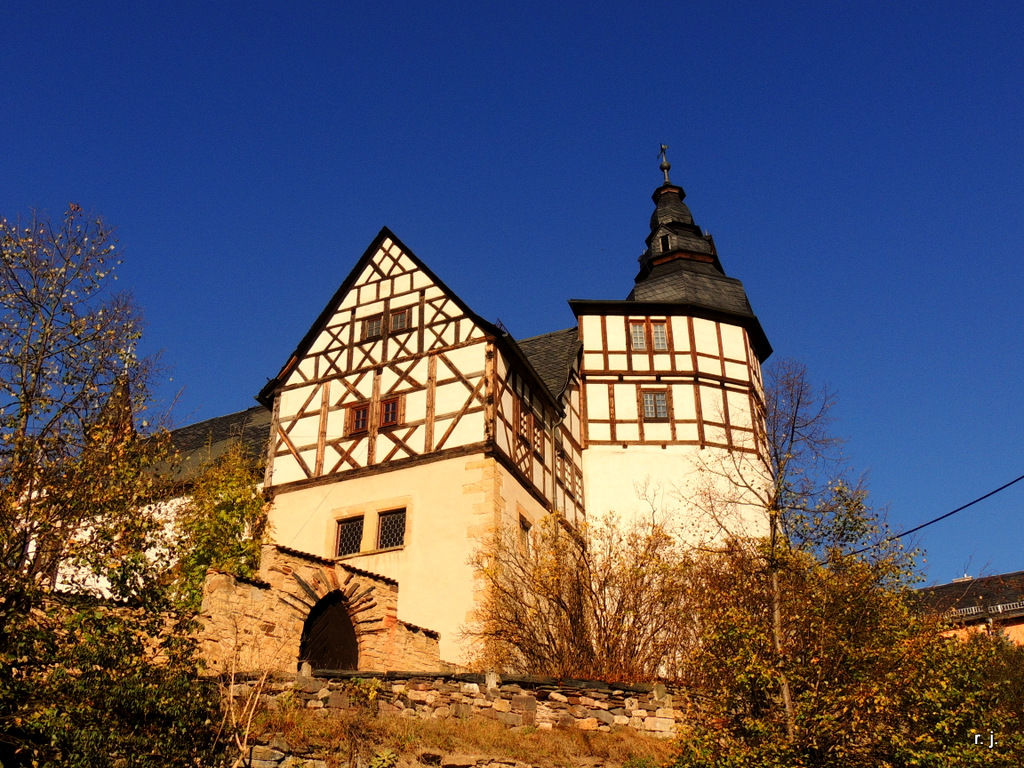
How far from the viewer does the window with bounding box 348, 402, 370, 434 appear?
2289 cm

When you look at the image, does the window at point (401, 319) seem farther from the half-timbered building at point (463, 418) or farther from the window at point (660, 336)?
the window at point (660, 336)

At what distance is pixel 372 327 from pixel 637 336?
826 centimetres

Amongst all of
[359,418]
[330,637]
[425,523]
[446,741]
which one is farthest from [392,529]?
[446,741]

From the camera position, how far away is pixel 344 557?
21.2 meters

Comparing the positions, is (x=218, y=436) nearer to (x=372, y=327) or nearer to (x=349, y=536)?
(x=372, y=327)

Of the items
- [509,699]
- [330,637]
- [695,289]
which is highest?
[695,289]

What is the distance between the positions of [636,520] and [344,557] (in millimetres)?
8061

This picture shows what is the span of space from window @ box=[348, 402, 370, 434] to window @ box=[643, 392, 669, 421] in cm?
824

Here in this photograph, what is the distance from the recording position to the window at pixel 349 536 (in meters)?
21.4

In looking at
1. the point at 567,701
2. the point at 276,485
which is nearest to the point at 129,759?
the point at 567,701

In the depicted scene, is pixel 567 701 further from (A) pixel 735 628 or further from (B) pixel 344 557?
(B) pixel 344 557

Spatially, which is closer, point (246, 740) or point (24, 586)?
point (24, 586)

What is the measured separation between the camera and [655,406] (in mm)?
27625

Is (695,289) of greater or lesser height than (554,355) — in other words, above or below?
above
